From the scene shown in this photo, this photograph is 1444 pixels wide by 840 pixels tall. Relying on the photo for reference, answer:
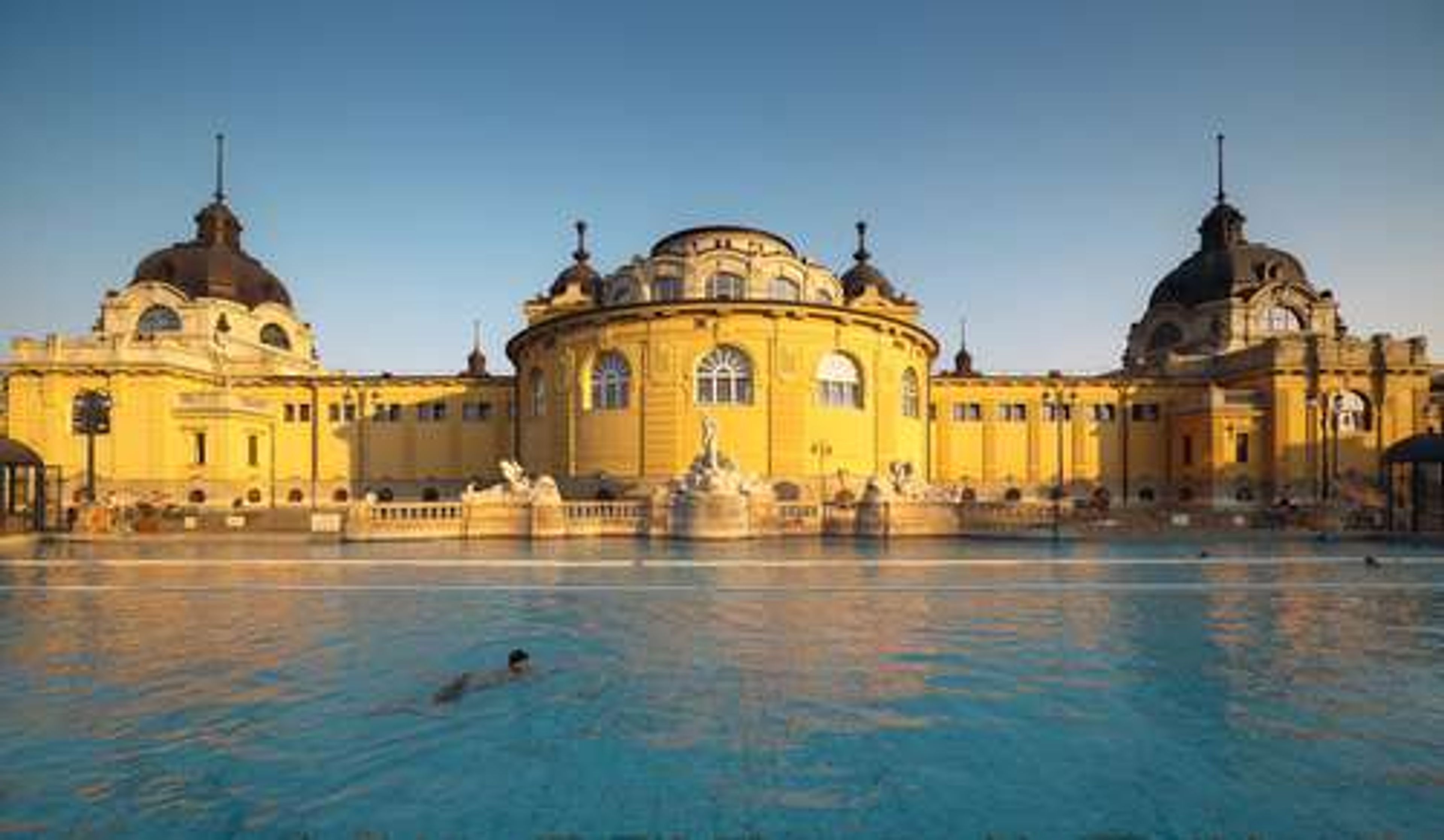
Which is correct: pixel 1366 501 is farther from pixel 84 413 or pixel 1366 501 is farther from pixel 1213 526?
pixel 84 413

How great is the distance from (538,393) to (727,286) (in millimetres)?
12501

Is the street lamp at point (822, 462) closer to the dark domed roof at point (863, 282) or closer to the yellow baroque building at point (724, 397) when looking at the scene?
the yellow baroque building at point (724, 397)

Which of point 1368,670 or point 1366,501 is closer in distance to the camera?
point 1368,670

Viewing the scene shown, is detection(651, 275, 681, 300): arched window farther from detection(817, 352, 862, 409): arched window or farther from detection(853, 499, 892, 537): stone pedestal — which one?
detection(853, 499, 892, 537): stone pedestal

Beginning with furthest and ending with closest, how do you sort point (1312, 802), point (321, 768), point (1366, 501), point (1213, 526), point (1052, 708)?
point (1366, 501) < point (1213, 526) < point (1052, 708) < point (321, 768) < point (1312, 802)

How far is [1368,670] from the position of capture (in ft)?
26.4

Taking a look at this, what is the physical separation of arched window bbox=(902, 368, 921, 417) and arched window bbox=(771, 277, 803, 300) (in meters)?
7.57

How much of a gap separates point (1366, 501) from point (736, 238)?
3809 centimetres

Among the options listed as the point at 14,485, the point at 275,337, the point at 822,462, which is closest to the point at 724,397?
the point at 822,462

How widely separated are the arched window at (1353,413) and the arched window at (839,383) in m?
30.5

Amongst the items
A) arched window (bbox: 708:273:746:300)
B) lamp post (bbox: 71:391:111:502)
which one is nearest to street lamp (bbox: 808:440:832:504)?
arched window (bbox: 708:273:746:300)

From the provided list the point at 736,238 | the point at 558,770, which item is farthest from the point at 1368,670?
the point at 736,238

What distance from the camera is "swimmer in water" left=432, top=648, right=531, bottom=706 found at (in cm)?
702

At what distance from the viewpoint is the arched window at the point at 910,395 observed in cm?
3716
